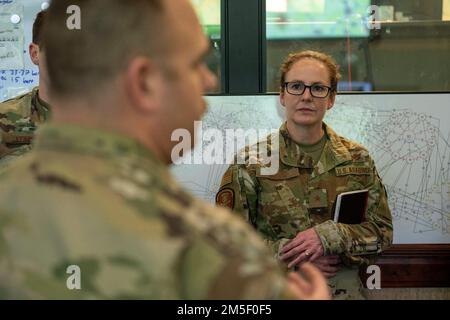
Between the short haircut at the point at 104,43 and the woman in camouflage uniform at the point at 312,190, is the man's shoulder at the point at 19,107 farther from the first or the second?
the short haircut at the point at 104,43

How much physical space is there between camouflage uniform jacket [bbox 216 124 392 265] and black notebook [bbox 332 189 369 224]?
3 centimetres

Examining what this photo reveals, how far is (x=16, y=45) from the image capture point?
125 inches

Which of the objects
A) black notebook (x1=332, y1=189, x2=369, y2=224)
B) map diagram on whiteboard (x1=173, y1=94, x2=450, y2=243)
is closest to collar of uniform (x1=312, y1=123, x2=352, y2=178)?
black notebook (x1=332, y1=189, x2=369, y2=224)

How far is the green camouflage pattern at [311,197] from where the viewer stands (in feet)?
7.72

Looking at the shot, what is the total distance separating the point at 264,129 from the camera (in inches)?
124

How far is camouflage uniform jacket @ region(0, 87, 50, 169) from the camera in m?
2.31

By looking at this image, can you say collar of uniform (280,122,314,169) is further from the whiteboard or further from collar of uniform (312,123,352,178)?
the whiteboard

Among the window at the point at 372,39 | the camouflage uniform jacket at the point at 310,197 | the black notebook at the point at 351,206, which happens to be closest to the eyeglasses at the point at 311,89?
the camouflage uniform jacket at the point at 310,197

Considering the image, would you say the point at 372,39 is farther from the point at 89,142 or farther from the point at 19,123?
the point at 89,142

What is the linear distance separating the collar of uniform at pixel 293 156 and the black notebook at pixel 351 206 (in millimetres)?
194

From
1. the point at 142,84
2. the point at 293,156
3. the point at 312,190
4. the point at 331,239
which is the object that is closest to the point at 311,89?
the point at 293,156
